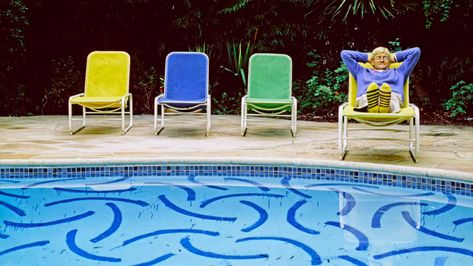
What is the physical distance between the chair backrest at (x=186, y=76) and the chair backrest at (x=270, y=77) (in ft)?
1.94

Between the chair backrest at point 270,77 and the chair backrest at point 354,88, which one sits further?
the chair backrest at point 270,77

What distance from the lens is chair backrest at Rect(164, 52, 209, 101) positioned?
7.09m

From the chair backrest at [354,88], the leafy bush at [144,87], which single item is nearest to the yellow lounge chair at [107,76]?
the leafy bush at [144,87]

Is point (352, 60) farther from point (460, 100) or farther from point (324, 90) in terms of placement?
point (460, 100)

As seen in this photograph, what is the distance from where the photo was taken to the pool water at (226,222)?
127 inches

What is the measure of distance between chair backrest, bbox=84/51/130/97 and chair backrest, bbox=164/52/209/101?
1.91 ft

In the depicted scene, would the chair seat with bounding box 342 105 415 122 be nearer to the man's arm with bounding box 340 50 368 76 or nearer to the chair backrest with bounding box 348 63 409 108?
the chair backrest with bounding box 348 63 409 108

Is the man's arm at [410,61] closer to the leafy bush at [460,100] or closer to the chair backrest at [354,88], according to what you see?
the chair backrest at [354,88]

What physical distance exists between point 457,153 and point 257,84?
270 centimetres

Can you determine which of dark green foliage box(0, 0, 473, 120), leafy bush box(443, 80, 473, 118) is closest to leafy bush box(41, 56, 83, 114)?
dark green foliage box(0, 0, 473, 120)

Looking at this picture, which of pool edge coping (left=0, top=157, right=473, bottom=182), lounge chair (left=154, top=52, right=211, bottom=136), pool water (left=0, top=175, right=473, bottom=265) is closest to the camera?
pool water (left=0, top=175, right=473, bottom=265)

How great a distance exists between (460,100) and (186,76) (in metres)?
3.99

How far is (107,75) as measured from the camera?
7.44 meters

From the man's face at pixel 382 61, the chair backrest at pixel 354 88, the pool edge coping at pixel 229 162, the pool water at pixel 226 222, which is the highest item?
the man's face at pixel 382 61
